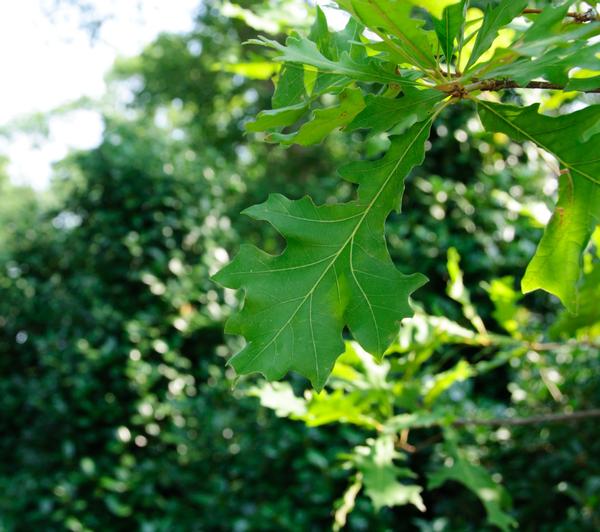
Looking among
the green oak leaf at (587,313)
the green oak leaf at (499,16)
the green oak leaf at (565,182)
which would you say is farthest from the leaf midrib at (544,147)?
the green oak leaf at (587,313)

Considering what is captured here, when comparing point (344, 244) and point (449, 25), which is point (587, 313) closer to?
point (344, 244)

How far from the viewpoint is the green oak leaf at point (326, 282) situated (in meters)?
1.04

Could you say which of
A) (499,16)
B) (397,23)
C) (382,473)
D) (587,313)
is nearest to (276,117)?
(397,23)

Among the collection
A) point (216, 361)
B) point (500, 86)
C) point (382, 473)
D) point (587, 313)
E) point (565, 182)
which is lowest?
point (216, 361)

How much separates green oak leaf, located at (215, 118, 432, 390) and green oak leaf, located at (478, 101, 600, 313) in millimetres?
137

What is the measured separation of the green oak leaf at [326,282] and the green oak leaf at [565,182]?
14 centimetres

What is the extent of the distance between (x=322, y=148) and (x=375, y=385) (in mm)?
5215

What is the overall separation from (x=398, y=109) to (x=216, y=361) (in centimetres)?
302

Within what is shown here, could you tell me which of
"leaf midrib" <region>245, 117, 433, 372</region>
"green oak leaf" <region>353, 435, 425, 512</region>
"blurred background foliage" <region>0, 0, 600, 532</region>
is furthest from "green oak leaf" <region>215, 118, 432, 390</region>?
"blurred background foliage" <region>0, 0, 600, 532</region>

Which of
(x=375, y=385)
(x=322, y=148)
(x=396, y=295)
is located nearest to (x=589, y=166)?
(x=396, y=295)

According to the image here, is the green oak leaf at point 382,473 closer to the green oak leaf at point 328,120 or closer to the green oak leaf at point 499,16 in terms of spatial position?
the green oak leaf at point 328,120

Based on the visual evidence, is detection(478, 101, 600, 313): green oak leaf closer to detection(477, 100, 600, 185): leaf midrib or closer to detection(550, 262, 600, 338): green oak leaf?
detection(477, 100, 600, 185): leaf midrib

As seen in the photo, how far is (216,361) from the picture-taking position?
383cm

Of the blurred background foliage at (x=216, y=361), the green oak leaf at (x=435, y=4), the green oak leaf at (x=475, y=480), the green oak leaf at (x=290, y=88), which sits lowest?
the blurred background foliage at (x=216, y=361)
